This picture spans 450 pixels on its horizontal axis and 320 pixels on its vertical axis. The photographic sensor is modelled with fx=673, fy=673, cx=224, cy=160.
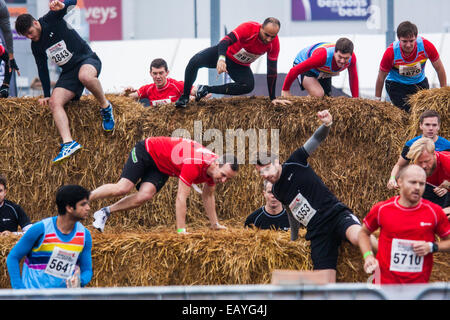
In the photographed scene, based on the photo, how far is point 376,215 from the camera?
518cm

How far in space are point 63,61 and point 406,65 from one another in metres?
4.13

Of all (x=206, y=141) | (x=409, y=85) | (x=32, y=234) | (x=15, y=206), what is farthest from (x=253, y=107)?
(x=32, y=234)

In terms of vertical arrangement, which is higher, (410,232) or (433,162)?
(433,162)

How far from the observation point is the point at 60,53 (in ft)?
25.4

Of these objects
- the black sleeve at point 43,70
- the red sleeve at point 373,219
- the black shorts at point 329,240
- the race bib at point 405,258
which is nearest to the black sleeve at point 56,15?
the black sleeve at point 43,70

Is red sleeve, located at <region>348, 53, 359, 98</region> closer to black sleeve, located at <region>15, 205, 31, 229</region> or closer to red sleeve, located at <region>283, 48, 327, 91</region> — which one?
red sleeve, located at <region>283, 48, 327, 91</region>

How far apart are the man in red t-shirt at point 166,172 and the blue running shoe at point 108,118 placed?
937 mm

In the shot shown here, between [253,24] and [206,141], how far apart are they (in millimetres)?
1466

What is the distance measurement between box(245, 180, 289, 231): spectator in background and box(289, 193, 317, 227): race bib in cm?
114

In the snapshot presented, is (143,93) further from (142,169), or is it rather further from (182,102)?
(142,169)

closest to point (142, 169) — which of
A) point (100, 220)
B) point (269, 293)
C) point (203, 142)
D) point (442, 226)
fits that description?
point (100, 220)

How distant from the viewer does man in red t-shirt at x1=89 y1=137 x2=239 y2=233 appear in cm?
650

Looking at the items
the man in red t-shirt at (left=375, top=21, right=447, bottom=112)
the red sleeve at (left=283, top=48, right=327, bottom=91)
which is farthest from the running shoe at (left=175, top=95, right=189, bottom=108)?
the man in red t-shirt at (left=375, top=21, right=447, bottom=112)

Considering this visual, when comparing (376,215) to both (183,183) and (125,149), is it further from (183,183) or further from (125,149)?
(125,149)
